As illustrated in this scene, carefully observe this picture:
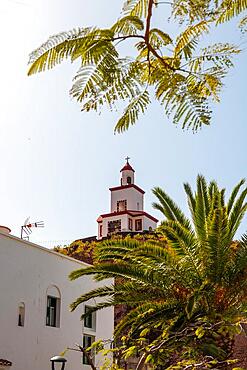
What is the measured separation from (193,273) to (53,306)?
873cm

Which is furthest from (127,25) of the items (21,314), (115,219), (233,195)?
(115,219)

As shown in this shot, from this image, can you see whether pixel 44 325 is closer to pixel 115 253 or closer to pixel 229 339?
pixel 115 253

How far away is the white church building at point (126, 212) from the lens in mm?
46062

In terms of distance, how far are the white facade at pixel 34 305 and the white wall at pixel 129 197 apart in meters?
24.9

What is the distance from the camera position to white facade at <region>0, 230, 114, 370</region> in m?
19.6

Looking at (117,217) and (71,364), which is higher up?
(117,217)

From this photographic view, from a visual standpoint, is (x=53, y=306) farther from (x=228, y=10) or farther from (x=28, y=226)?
(x=228, y=10)

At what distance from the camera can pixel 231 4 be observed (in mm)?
3219

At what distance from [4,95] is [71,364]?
66.3ft

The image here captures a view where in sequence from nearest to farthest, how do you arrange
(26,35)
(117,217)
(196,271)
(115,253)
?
(26,35), (196,271), (115,253), (117,217)

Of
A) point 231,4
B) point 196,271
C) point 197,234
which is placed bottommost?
point 231,4

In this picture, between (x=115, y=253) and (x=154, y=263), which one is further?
(x=115, y=253)

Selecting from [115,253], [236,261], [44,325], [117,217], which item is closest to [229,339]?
[236,261]

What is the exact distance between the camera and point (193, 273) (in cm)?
1479
